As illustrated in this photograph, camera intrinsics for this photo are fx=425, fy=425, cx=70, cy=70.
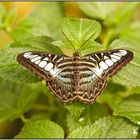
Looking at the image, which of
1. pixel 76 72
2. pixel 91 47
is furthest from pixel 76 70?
pixel 91 47

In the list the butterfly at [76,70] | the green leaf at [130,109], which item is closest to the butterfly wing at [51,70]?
the butterfly at [76,70]

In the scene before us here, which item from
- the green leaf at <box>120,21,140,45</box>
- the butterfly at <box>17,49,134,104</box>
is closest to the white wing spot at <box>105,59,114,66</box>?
the butterfly at <box>17,49,134,104</box>

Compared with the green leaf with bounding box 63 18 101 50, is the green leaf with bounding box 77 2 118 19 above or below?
below

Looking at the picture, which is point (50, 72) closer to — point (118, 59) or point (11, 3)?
point (118, 59)

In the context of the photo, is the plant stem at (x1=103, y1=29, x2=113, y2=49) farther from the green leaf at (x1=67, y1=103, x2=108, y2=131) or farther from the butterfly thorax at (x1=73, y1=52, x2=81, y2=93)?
the butterfly thorax at (x1=73, y1=52, x2=81, y2=93)

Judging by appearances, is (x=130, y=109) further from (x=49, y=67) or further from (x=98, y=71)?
(x=49, y=67)

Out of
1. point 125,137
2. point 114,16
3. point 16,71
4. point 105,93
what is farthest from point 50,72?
point 114,16
